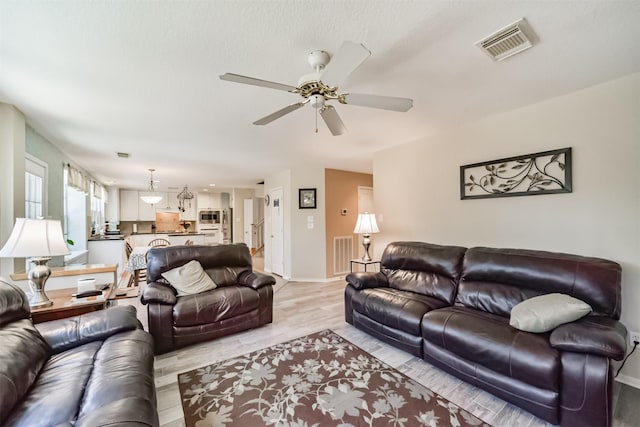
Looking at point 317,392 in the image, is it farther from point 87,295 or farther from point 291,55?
point 291,55

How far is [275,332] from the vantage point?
3.07 m

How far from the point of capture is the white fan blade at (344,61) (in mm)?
1293

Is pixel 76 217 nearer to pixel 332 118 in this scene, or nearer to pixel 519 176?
pixel 332 118

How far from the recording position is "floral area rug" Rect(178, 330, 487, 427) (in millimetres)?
1739

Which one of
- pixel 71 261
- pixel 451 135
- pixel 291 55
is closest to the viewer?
pixel 291 55

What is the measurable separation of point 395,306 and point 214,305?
185 cm

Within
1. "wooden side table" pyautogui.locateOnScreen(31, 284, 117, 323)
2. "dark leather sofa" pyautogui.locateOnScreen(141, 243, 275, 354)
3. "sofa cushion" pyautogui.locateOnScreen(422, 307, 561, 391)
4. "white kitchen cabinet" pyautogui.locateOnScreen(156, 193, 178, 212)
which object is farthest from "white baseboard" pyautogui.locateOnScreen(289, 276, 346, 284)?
"white kitchen cabinet" pyautogui.locateOnScreen(156, 193, 178, 212)

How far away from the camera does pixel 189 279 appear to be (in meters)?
3.05

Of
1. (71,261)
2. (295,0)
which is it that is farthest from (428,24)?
(71,261)

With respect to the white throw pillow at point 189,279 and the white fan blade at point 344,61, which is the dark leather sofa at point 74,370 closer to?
the white throw pillow at point 189,279

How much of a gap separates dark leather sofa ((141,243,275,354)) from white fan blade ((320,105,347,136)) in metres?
1.97

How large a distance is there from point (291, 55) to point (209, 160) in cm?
364

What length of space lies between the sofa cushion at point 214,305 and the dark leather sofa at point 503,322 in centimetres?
118

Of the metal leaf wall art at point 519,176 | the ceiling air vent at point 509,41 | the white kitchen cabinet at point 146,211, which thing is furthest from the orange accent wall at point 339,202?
the white kitchen cabinet at point 146,211
